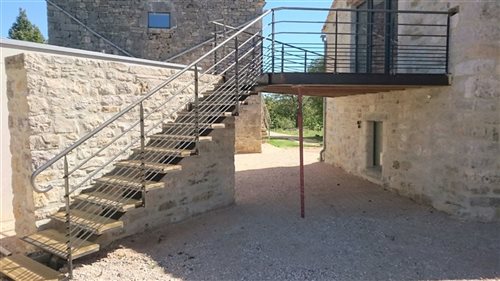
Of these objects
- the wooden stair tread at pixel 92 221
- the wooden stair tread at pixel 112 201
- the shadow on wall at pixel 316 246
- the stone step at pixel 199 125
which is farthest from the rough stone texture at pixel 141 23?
the wooden stair tread at pixel 92 221

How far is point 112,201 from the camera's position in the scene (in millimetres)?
4336

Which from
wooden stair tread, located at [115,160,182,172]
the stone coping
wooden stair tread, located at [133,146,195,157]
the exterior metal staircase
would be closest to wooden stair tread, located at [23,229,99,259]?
the exterior metal staircase

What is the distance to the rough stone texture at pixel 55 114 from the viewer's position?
14.3ft

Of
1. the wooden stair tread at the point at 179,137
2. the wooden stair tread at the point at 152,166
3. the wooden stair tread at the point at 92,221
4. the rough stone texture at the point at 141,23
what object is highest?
the rough stone texture at the point at 141,23

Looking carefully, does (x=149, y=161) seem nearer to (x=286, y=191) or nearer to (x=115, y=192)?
(x=115, y=192)

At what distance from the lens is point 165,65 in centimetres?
589

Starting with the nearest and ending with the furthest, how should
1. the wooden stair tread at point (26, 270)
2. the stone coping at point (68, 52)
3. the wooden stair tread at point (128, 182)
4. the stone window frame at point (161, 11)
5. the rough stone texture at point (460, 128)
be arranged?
the wooden stair tread at point (26, 270) → the wooden stair tread at point (128, 182) → the stone coping at point (68, 52) → the rough stone texture at point (460, 128) → the stone window frame at point (161, 11)

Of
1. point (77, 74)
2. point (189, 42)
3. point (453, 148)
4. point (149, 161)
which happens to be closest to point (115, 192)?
point (149, 161)

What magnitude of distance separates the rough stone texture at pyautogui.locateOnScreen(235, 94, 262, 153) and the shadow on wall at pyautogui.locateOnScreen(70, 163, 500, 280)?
28.3 ft

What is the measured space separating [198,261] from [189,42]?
1150 centimetres

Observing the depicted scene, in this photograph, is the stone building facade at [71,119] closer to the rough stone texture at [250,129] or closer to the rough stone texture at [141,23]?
the rough stone texture at [141,23]

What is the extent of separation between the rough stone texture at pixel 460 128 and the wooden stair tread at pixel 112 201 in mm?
4956

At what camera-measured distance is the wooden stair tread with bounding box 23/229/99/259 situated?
3.92 metres

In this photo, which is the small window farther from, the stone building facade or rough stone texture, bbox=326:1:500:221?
rough stone texture, bbox=326:1:500:221
